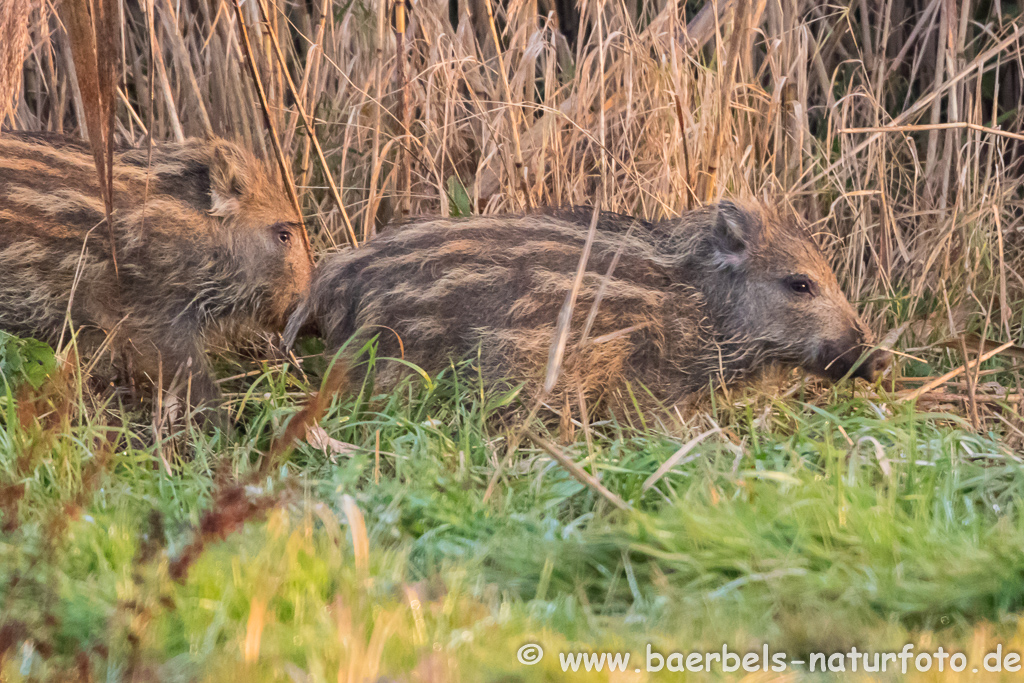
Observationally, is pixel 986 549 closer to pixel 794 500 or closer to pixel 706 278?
pixel 794 500

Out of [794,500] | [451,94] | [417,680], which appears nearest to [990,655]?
[794,500]

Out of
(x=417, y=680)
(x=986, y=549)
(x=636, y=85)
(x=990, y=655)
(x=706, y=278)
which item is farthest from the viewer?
(x=636, y=85)

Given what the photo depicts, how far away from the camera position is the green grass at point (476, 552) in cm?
184

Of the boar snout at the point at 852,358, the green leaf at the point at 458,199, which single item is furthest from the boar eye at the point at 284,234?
the boar snout at the point at 852,358

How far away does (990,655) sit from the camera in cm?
183

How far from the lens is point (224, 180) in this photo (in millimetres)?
3898

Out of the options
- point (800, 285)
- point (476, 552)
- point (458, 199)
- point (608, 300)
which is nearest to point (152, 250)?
point (458, 199)

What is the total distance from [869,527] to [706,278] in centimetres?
164

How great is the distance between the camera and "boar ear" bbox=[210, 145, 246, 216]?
389 cm

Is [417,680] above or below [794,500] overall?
above

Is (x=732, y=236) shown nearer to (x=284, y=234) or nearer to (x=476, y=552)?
(x=284, y=234)

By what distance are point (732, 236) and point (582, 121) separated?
3.04ft
